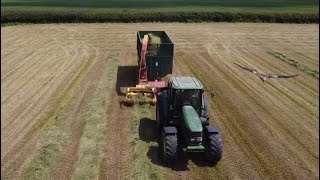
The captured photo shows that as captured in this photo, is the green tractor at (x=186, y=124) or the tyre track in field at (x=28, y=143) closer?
the green tractor at (x=186, y=124)

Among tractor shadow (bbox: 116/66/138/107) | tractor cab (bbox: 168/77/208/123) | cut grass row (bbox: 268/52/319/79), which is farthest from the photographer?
cut grass row (bbox: 268/52/319/79)

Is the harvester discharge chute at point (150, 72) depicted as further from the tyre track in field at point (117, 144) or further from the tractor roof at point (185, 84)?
the tractor roof at point (185, 84)

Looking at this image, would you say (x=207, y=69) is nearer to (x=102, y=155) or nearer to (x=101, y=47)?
(x=101, y=47)

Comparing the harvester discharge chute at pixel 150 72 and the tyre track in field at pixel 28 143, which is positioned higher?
the harvester discharge chute at pixel 150 72

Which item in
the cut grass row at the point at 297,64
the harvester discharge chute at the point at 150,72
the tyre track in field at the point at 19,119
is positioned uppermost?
the harvester discharge chute at the point at 150,72

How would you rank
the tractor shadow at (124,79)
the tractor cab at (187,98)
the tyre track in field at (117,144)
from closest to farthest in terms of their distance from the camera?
the tyre track in field at (117,144) → the tractor cab at (187,98) → the tractor shadow at (124,79)

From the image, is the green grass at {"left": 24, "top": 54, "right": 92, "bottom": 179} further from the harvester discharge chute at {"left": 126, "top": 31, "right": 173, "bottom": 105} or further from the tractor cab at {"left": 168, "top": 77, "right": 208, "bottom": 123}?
the tractor cab at {"left": 168, "top": 77, "right": 208, "bottom": 123}

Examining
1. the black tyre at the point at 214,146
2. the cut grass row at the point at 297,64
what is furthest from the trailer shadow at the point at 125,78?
the cut grass row at the point at 297,64

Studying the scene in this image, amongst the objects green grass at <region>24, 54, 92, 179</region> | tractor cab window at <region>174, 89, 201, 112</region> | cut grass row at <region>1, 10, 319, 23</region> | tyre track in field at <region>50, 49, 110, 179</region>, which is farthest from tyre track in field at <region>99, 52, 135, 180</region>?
cut grass row at <region>1, 10, 319, 23</region>
